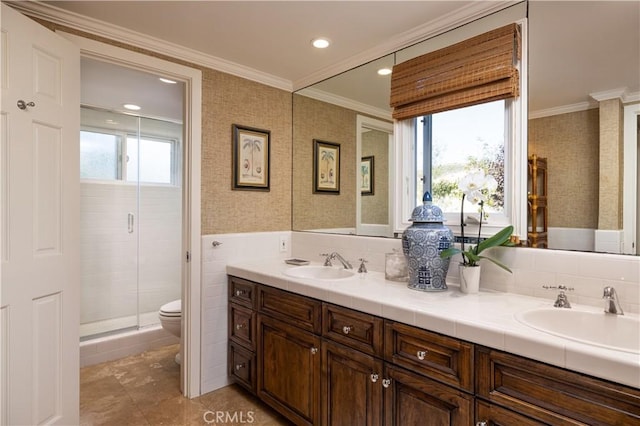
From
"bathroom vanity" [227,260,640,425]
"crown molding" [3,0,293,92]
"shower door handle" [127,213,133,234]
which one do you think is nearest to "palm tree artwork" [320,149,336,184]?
"crown molding" [3,0,293,92]

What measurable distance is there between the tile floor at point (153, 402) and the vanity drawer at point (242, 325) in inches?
14.9

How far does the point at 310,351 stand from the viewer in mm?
1790

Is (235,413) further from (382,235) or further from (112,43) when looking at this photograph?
(112,43)

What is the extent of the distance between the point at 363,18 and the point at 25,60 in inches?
64.6

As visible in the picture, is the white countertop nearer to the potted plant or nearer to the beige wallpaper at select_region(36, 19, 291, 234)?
the potted plant

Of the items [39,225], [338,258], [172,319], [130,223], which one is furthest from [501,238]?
[130,223]

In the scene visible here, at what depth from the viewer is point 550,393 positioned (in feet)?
3.39

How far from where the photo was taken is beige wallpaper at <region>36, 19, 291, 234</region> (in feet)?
7.82

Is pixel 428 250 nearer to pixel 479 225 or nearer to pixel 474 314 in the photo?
pixel 479 225

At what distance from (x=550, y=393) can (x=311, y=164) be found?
2.11 meters

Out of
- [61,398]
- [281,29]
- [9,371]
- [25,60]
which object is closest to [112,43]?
[25,60]

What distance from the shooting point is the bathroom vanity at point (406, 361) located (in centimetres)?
100

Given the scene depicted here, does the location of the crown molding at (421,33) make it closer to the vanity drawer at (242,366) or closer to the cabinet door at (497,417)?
the cabinet door at (497,417)

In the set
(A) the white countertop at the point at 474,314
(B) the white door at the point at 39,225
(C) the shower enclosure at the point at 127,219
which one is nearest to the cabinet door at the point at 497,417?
(A) the white countertop at the point at 474,314
